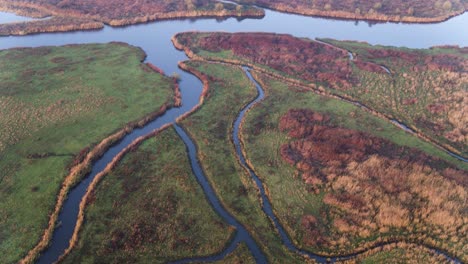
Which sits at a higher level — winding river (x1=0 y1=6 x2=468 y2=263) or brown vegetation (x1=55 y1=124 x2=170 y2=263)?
winding river (x1=0 y1=6 x2=468 y2=263)

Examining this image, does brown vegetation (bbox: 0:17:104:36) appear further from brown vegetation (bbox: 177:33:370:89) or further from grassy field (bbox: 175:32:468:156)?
brown vegetation (bbox: 177:33:370:89)

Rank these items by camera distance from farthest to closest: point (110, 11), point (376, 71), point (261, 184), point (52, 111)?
point (110, 11) → point (376, 71) → point (52, 111) → point (261, 184)

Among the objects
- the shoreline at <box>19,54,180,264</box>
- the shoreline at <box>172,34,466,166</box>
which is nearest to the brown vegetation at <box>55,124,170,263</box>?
the shoreline at <box>19,54,180,264</box>

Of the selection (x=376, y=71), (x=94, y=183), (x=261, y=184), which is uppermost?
(x=376, y=71)

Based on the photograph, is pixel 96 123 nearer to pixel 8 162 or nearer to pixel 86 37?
pixel 8 162

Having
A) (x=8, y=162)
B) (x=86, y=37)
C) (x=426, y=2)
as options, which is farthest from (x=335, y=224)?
(x=426, y=2)

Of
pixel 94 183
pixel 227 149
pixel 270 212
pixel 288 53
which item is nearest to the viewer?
pixel 270 212

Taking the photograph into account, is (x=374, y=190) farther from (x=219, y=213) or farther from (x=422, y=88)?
(x=422, y=88)

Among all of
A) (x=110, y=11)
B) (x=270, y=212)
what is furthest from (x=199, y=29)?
(x=270, y=212)
